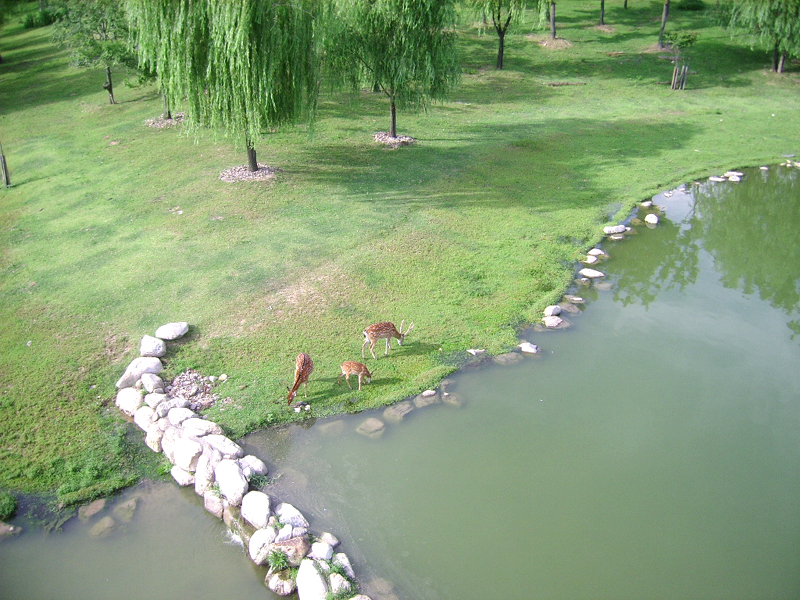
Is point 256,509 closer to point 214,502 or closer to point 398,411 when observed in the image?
point 214,502

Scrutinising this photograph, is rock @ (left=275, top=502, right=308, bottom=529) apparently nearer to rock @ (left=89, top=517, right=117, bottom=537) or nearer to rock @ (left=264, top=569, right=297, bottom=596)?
rock @ (left=264, top=569, right=297, bottom=596)

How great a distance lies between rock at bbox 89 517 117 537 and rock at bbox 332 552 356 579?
342 cm

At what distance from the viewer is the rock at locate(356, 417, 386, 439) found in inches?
393

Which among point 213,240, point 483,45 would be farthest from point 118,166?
point 483,45

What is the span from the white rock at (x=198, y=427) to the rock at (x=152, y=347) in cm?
224

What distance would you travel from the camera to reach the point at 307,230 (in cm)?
1639

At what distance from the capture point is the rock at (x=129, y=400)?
1030 centimetres

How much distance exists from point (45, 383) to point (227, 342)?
338 cm

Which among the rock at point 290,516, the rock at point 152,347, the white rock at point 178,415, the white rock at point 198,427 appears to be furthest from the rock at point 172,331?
the rock at point 290,516

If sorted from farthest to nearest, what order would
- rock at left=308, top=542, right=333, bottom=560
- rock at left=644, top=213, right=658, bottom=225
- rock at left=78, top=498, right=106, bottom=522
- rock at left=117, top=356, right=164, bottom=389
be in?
rock at left=644, top=213, right=658, bottom=225 → rock at left=117, top=356, right=164, bottom=389 → rock at left=78, top=498, right=106, bottom=522 → rock at left=308, top=542, right=333, bottom=560

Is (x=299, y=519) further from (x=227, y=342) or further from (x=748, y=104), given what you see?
(x=748, y=104)

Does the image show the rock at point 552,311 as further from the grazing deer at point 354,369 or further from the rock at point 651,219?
the rock at point 651,219

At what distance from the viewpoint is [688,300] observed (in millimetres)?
14180

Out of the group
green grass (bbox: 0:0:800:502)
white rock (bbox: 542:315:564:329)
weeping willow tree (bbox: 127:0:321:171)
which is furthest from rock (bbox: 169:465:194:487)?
weeping willow tree (bbox: 127:0:321:171)
